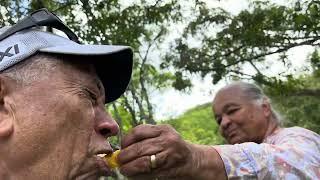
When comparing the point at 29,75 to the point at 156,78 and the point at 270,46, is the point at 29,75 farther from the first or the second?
the point at 156,78

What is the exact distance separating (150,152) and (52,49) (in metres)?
0.38

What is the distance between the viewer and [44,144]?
4.13ft

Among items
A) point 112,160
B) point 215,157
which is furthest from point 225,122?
point 112,160

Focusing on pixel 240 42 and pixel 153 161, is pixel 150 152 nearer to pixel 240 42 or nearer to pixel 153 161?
pixel 153 161

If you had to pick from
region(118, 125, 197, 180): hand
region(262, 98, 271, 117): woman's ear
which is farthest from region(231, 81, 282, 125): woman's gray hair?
region(118, 125, 197, 180): hand

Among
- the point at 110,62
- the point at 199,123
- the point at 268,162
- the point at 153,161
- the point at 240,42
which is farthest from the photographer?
the point at 199,123

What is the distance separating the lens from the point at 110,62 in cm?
152

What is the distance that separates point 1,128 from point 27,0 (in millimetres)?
3664

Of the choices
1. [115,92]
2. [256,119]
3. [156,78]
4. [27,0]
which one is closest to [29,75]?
[115,92]

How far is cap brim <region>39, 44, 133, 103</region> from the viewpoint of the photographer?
1.35 meters

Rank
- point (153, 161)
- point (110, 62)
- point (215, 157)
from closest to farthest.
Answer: point (153, 161) → point (110, 62) → point (215, 157)

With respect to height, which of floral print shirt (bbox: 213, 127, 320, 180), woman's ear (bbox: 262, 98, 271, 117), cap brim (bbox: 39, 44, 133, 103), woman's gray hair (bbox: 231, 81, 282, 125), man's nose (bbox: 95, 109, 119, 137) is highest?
cap brim (bbox: 39, 44, 133, 103)

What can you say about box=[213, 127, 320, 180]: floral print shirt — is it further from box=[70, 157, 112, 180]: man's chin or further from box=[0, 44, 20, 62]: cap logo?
box=[0, 44, 20, 62]: cap logo

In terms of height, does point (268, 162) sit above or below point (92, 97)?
below
